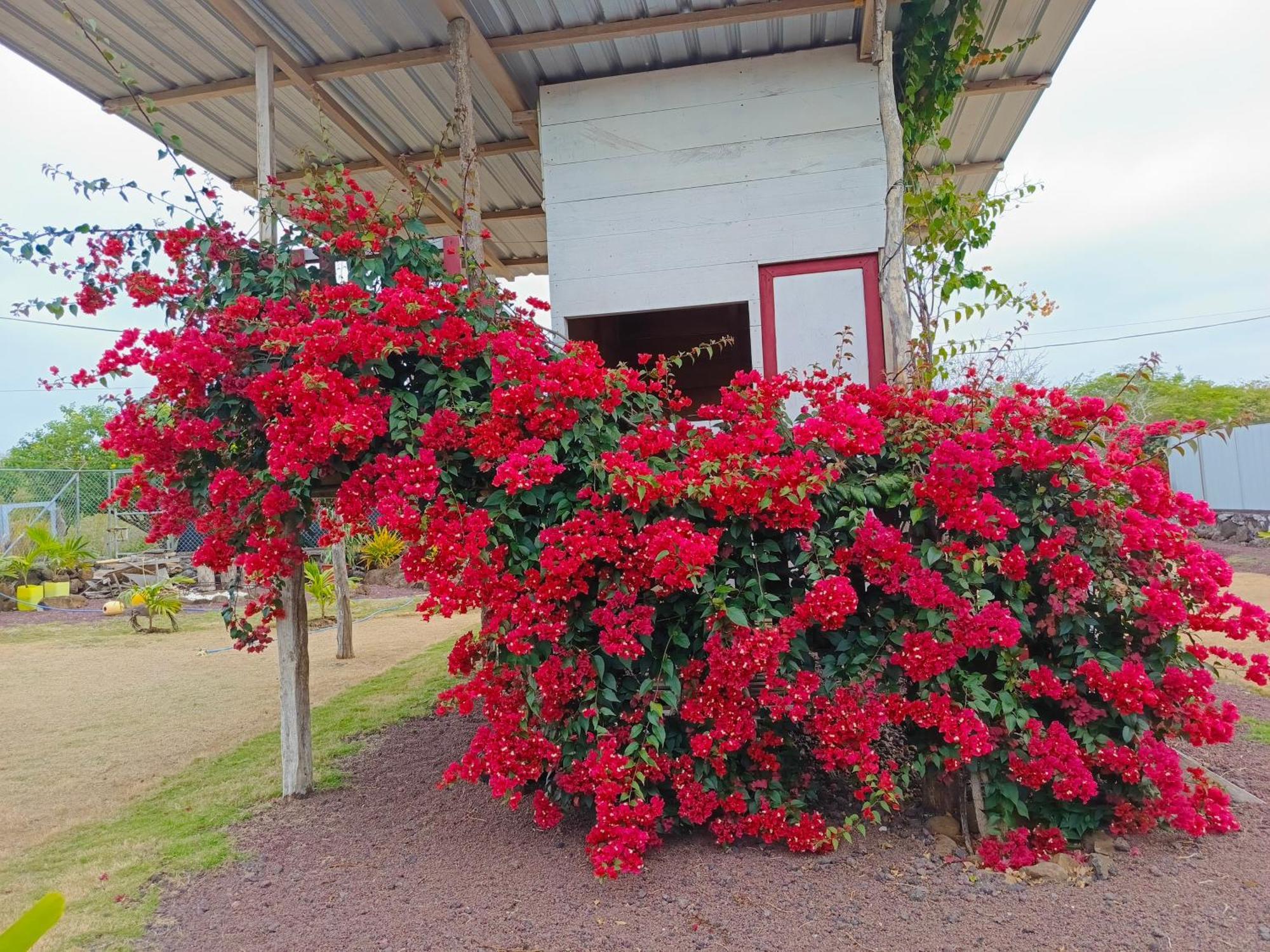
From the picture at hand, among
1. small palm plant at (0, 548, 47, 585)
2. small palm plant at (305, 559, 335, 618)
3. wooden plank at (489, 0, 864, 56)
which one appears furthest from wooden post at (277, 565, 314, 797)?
small palm plant at (0, 548, 47, 585)

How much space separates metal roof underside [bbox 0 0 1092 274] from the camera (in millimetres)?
4965

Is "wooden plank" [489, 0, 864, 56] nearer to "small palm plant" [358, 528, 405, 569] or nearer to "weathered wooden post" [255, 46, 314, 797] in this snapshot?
"weathered wooden post" [255, 46, 314, 797]

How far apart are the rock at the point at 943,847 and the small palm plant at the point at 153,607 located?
10.3 m

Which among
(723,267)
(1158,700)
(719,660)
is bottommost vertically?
(1158,700)

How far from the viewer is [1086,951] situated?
2453mm

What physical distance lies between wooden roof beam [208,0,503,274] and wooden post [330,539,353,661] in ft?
11.4

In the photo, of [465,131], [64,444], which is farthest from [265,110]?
[64,444]

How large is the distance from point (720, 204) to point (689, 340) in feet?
11.7

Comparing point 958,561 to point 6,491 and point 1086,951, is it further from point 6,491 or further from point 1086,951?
point 6,491

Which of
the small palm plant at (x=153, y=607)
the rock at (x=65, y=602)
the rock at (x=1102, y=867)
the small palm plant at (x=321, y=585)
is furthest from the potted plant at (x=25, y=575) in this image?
the rock at (x=1102, y=867)

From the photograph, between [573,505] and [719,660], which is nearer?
[719,660]

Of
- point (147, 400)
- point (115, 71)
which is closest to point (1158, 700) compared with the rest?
point (147, 400)

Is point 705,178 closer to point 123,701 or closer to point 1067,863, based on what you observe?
point 1067,863

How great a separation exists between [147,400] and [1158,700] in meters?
4.23
